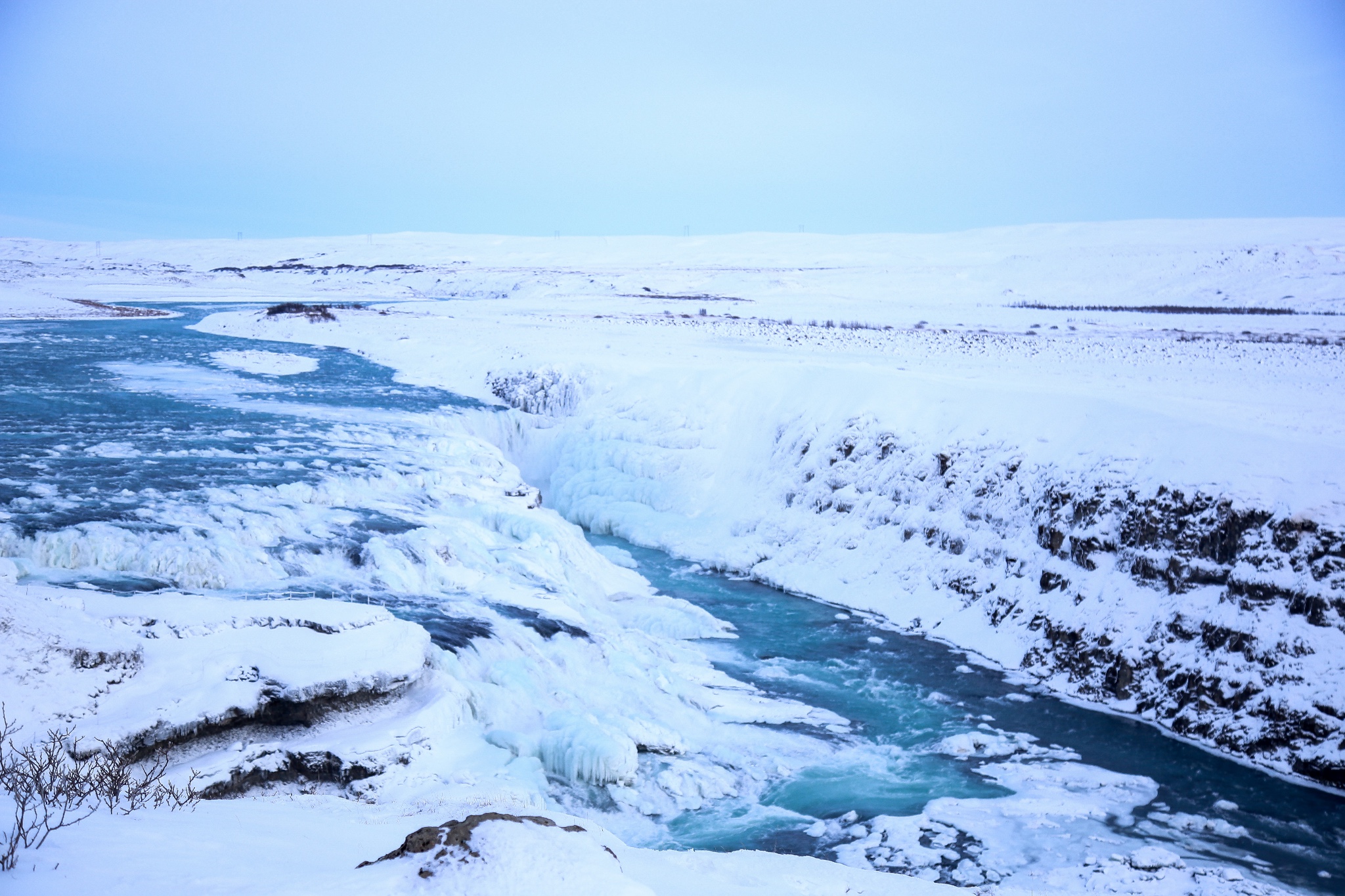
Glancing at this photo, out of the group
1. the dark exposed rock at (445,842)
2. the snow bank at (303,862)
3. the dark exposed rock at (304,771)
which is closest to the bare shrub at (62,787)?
the snow bank at (303,862)

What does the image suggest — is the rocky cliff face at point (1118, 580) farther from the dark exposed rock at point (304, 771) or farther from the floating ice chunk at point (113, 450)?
the floating ice chunk at point (113, 450)

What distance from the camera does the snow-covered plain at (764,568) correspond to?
8.32 meters

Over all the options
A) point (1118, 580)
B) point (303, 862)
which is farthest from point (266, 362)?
point (303, 862)

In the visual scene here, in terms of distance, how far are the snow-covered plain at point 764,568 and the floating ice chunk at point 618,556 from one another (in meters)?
1.04

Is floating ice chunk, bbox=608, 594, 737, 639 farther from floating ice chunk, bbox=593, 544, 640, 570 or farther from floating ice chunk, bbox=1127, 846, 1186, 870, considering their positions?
floating ice chunk, bbox=1127, 846, 1186, 870

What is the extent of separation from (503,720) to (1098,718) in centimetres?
799

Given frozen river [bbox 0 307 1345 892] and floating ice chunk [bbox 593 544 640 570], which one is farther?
floating ice chunk [bbox 593 544 640 570]

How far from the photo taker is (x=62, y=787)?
5.07 metres

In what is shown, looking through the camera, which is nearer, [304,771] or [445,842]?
[445,842]

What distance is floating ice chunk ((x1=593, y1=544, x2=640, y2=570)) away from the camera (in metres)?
19.1

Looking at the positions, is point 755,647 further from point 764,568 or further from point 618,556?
point 618,556

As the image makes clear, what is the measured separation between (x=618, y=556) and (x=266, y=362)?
774 inches

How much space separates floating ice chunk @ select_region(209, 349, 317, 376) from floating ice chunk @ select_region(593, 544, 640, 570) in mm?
15985

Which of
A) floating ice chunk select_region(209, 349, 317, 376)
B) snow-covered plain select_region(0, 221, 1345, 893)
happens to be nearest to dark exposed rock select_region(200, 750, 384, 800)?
snow-covered plain select_region(0, 221, 1345, 893)
